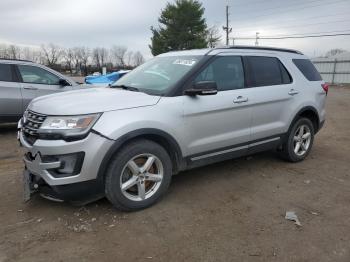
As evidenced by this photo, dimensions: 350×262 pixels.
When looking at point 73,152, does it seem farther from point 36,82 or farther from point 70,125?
point 36,82

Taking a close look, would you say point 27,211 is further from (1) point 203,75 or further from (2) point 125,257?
(1) point 203,75

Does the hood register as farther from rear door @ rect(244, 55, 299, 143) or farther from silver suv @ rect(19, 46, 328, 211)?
rear door @ rect(244, 55, 299, 143)

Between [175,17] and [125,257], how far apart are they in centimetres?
4177

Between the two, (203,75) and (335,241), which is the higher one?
(203,75)

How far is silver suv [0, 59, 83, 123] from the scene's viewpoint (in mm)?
8070

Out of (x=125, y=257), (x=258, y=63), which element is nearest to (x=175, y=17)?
(x=258, y=63)

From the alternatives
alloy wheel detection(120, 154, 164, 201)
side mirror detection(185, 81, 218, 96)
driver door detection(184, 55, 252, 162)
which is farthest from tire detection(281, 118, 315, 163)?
alloy wheel detection(120, 154, 164, 201)

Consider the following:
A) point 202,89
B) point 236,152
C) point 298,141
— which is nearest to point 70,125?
point 202,89

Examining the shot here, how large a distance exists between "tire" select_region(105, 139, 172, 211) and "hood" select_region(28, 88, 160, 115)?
1.45ft

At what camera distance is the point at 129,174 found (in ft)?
12.8

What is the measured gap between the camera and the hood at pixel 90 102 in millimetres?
3572

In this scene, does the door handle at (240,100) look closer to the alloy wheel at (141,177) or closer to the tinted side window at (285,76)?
the tinted side window at (285,76)

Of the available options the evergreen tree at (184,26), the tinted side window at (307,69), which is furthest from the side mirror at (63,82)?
the evergreen tree at (184,26)

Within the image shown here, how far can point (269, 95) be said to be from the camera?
16.8ft
